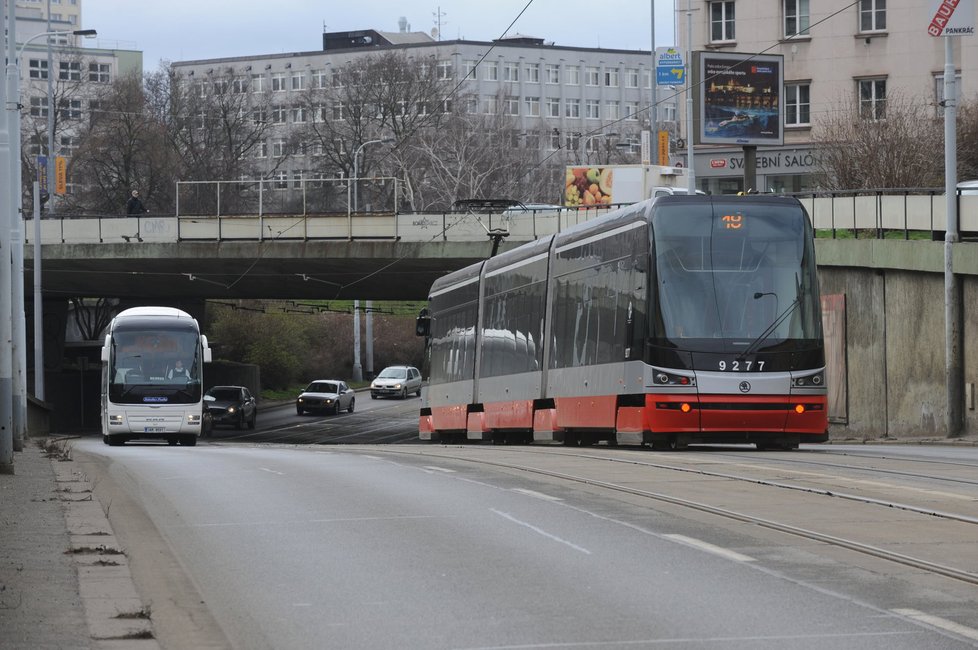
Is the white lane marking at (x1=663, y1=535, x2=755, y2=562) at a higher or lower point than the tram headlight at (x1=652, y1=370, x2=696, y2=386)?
lower

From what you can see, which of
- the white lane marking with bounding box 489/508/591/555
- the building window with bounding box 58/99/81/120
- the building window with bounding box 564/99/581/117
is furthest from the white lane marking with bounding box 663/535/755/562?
the building window with bounding box 564/99/581/117

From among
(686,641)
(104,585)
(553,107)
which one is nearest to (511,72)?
(553,107)

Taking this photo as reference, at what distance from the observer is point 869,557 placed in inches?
415

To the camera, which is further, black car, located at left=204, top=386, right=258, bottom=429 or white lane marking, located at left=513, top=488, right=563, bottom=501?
black car, located at left=204, top=386, right=258, bottom=429

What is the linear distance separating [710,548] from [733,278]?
11.3 m

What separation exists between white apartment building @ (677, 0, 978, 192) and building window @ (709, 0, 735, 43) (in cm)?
4

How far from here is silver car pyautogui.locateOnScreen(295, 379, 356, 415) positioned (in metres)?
72.2

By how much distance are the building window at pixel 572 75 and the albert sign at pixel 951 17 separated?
11309 cm

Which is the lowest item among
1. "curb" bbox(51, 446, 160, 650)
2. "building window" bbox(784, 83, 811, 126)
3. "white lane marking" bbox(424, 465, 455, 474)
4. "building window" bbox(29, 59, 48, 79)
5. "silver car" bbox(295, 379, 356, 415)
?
"silver car" bbox(295, 379, 356, 415)

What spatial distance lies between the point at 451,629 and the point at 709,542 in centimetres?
345

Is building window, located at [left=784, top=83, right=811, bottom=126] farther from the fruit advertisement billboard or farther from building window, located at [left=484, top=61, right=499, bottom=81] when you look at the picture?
building window, located at [left=484, top=61, right=499, bottom=81]

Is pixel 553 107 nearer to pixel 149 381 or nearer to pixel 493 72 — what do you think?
pixel 493 72

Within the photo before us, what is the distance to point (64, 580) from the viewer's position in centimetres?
1021

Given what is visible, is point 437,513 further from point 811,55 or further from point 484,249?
point 811,55
